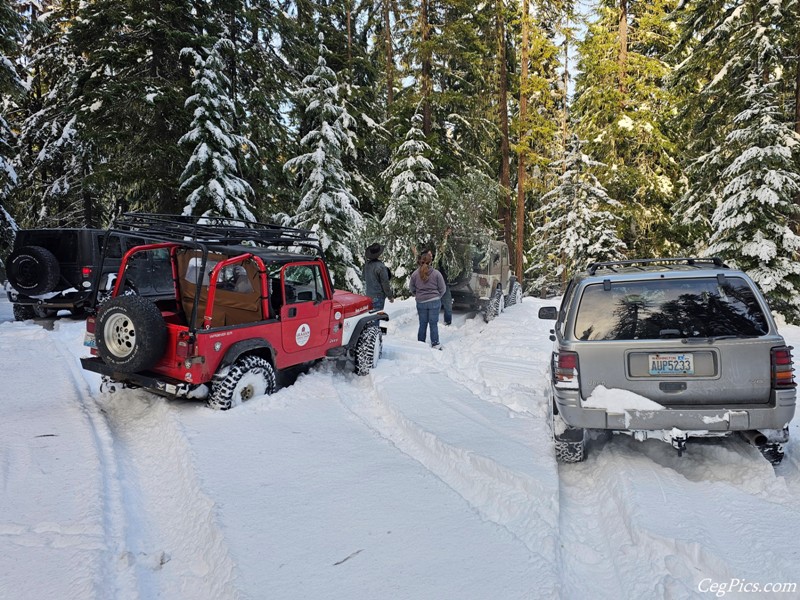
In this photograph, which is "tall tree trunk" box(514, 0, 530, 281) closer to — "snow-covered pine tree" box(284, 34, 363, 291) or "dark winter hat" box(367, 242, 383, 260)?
"snow-covered pine tree" box(284, 34, 363, 291)

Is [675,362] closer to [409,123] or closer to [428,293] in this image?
[428,293]

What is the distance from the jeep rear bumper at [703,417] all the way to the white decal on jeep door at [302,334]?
3690 mm

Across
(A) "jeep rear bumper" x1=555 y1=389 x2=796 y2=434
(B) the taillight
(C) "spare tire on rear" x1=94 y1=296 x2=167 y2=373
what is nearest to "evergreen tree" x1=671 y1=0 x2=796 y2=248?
(A) "jeep rear bumper" x1=555 y1=389 x2=796 y2=434

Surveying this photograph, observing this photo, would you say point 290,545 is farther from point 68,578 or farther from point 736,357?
point 736,357

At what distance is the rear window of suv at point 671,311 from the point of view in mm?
3906

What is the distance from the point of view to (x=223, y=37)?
15.0 metres

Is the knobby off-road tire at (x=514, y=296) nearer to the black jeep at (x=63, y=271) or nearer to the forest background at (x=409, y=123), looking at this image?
the forest background at (x=409, y=123)

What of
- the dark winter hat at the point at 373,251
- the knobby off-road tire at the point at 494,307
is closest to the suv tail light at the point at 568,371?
the dark winter hat at the point at 373,251

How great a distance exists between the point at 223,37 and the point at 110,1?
3.01 meters

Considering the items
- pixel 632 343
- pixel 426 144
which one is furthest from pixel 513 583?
pixel 426 144

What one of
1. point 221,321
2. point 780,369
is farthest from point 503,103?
point 780,369

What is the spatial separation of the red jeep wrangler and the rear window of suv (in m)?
3.56

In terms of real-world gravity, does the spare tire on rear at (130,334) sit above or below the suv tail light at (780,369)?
above

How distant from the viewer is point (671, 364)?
3.89m
